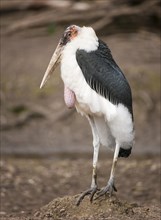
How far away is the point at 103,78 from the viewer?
6688mm

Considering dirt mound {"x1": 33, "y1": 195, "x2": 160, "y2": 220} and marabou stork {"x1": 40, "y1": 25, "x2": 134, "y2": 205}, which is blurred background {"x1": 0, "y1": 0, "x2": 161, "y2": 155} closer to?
dirt mound {"x1": 33, "y1": 195, "x2": 160, "y2": 220}

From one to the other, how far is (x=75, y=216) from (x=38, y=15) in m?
10.5

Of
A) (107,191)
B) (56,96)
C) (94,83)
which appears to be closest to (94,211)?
(107,191)

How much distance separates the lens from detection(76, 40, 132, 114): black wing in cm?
666

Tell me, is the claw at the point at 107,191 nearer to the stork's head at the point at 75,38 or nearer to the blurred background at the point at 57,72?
the stork's head at the point at 75,38

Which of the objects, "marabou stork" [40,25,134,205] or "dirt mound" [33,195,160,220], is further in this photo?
"dirt mound" [33,195,160,220]

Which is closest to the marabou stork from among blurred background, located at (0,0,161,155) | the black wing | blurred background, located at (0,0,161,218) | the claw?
the black wing

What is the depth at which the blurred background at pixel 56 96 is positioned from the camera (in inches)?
443

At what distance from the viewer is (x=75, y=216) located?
6.89m

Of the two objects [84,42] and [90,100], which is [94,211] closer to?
[90,100]

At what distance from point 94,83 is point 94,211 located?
3.28 ft

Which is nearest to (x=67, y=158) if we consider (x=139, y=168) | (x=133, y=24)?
(x=139, y=168)

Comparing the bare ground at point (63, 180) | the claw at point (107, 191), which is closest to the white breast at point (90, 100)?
the claw at point (107, 191)

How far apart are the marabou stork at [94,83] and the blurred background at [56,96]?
310cm
